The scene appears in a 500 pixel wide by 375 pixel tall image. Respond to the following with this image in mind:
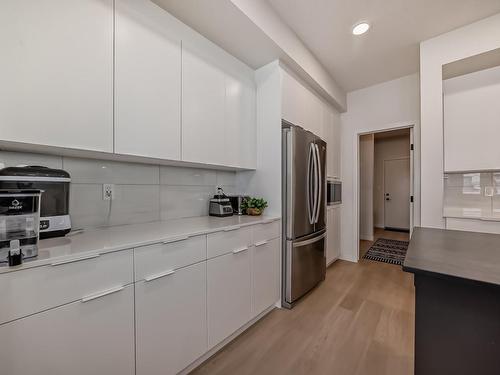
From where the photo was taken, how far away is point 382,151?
613 centimetres

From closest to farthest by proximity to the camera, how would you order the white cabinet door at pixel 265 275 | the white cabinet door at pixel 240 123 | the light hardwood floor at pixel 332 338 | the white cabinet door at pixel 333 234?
1. the light hardwood floor at pixel 332 338
2. the white cabinet door at pixel 265 275
3. the white cabinet door at pixel 240 123
4. the white cabinet door at pixel 333 234

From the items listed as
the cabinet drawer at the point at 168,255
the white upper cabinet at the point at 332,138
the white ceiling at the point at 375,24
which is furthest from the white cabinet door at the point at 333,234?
the cabinet drawer at the point at 168,255

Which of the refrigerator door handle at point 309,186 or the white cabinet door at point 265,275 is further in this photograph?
the refrigerator door handle at point 309,186

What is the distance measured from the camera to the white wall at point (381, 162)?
19.4ft

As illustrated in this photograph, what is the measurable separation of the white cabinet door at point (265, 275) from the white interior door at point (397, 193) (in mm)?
5282

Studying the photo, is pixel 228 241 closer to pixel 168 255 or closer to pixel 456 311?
pixel 168 255

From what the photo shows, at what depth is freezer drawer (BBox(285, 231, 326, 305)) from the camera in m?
2.11

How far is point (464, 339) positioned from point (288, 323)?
1.30 m

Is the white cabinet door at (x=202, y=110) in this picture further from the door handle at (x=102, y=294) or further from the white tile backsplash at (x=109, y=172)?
the door handle at (x=102, y=294)

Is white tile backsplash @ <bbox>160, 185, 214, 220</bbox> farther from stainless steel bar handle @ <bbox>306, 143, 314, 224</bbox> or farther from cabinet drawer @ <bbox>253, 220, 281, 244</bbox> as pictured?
stainless steel bar handle @ <bbox>306, 143, 314, 224</bbox>

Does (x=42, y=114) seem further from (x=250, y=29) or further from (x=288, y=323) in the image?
(x=288, y=323)

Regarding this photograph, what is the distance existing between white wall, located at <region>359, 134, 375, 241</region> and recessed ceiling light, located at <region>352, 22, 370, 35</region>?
3033mm

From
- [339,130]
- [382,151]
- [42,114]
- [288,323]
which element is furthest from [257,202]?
[382,151]

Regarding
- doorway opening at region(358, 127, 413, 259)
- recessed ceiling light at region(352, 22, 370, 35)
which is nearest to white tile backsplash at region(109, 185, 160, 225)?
recessed ceiling light at region(352, 22, 370, 35)
